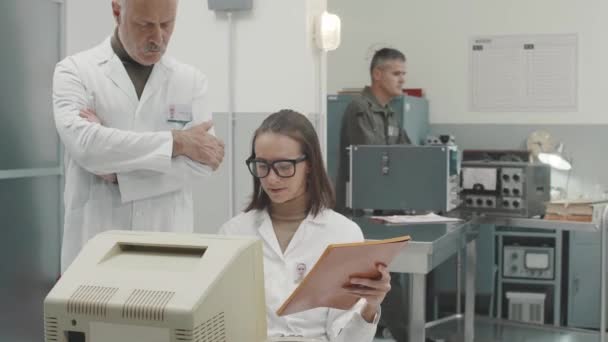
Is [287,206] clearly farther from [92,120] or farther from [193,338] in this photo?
[193,338]

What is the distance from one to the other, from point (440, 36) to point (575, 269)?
1.79 metres

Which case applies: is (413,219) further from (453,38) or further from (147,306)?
(147,306)

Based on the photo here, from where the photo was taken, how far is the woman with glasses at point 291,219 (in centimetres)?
164

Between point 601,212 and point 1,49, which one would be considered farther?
point 601,212

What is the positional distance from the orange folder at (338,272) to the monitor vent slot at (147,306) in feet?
1.19

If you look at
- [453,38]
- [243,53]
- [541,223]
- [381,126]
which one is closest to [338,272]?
[243,53]

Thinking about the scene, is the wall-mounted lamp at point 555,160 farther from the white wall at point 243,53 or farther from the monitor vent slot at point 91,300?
the monitor vent slot at point 91,300

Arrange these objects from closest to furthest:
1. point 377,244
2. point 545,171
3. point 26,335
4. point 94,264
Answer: point 94,264
point 377,244
point 26,335
point 545,171

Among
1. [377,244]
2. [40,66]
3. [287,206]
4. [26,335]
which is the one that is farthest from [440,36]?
[377,244]

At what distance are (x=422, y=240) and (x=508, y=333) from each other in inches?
70.2

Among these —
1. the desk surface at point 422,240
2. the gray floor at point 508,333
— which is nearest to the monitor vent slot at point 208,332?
the desk surface at point 422,240

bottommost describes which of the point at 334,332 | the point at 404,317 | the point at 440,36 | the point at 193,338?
the point at 404,317

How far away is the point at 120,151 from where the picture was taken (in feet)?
6.15

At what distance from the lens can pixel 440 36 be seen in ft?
16.9
